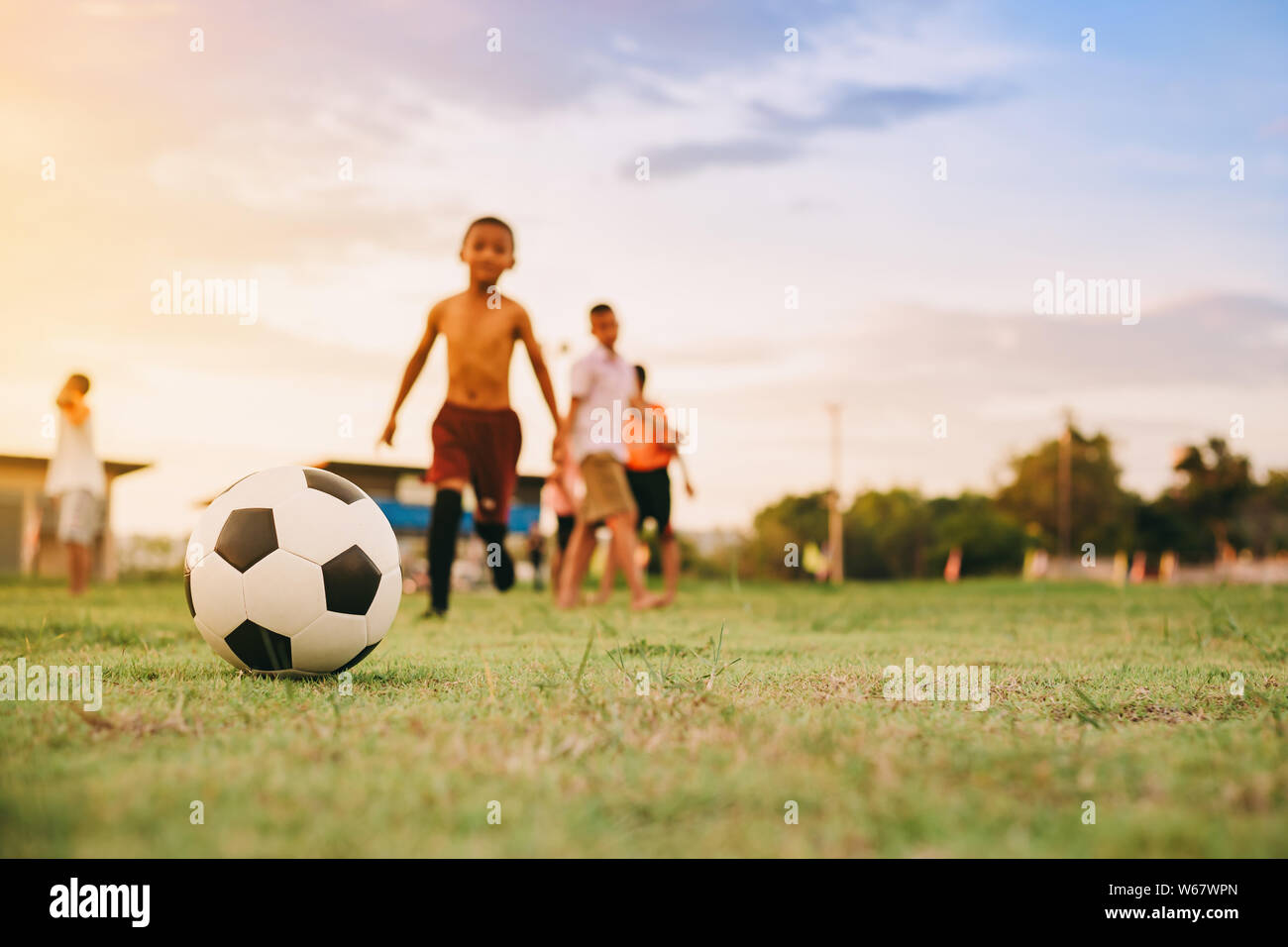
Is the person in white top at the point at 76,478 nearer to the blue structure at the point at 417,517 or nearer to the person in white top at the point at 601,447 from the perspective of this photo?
the person in white top at the point at 601,447

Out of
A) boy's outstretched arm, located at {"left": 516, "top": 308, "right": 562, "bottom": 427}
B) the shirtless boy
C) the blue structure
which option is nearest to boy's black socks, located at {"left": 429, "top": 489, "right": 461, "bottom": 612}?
the shirtless boy

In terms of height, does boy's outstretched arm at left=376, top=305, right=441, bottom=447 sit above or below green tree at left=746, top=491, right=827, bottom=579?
above

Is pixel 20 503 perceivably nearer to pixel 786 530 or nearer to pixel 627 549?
pixel 627 549

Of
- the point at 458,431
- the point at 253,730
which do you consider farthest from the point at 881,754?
the point at 458,431

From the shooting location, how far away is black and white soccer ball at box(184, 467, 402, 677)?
9.88 feet

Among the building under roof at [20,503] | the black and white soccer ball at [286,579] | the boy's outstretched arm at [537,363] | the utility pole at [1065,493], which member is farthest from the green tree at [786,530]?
the black and white soccer ball at [286,579]

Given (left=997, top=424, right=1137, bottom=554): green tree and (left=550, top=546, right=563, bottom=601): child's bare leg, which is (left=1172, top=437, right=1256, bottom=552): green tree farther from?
(left=550, top=546, right=563, bottom=601): child's bare leg

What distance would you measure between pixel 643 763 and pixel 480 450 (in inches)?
188

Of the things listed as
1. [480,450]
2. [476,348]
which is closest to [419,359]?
[476,348]

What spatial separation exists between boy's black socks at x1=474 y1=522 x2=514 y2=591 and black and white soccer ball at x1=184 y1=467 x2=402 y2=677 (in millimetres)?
3597

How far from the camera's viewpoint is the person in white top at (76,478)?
8711 mm

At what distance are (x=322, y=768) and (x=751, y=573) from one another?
31.4 m

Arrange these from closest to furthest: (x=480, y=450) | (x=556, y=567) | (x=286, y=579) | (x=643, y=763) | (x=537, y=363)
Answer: (x=643, y=763), (x=286, y=579), (x=480, y=450), (x=537, y=363), (x=556, y=567)

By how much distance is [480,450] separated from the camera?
251 inches
